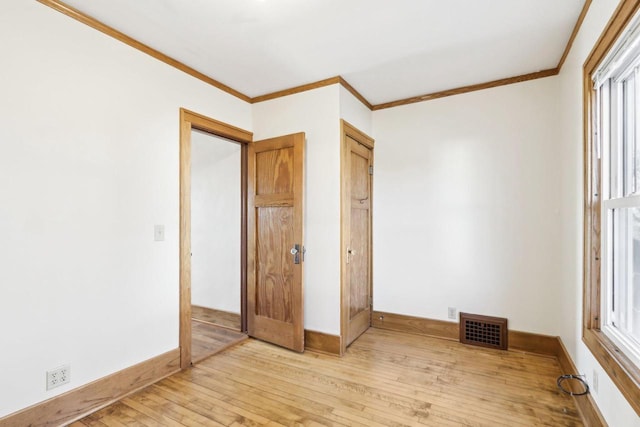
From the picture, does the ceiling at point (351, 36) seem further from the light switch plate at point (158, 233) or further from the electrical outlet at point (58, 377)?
the electrical outlet at point (58, 377)

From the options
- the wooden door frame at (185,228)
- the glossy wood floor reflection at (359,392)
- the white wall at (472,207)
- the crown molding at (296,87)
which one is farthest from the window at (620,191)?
the wooden door frame at (185,228)

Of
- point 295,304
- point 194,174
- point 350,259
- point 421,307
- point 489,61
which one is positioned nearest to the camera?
point 489,61

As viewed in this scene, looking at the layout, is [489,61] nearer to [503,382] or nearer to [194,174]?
[503,382]

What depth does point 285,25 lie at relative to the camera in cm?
215

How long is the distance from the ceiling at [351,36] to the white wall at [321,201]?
260 mm

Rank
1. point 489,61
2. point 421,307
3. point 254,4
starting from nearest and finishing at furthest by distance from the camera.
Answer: point 254,4
point 489,61
point 421,307

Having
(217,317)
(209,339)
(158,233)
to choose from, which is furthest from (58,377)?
(217,317)

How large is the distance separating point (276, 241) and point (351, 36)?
6.18 ft

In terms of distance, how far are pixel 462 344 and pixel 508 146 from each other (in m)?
1.95

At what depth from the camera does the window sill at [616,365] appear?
4.21ft

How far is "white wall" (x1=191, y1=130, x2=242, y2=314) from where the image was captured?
3.79 metres

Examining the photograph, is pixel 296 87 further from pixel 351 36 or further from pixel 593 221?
pixel 593 221

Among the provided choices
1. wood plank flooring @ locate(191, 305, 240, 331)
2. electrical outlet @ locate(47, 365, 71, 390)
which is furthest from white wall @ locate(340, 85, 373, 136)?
electrical outlet @ locate(47, 365, 71, 390)

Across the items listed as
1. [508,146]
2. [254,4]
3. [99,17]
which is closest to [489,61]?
[508,146]
